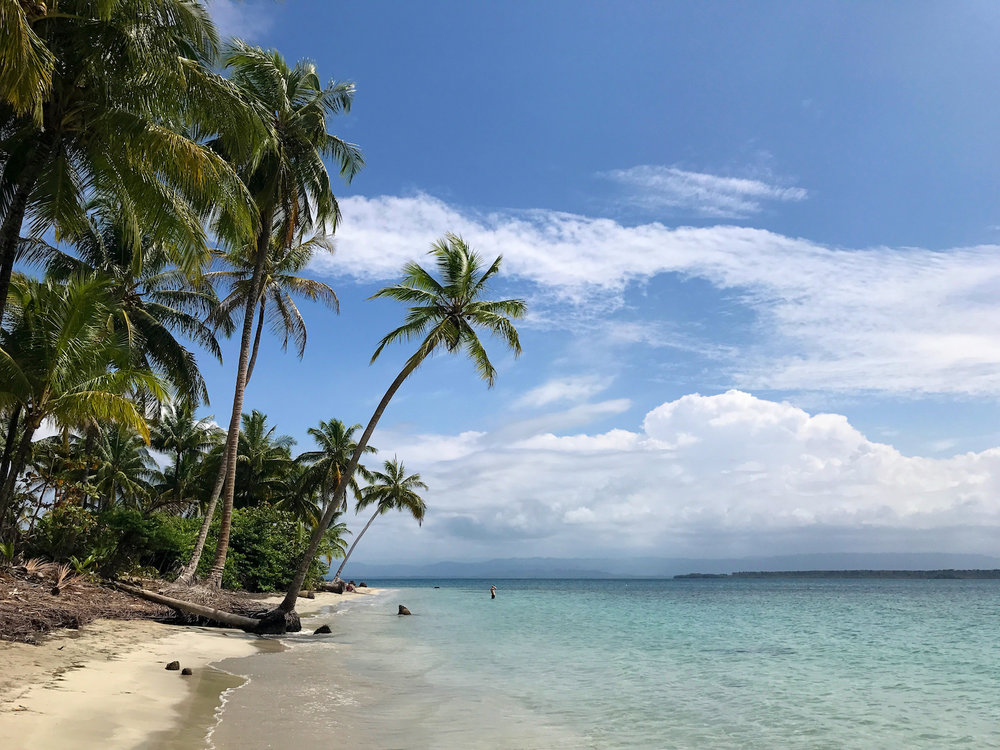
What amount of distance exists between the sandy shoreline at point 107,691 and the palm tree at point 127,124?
17.0 ft

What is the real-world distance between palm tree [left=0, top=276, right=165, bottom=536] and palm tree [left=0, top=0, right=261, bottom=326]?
249 cm

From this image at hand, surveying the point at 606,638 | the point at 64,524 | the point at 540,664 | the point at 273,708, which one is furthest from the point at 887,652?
the point at 64,524

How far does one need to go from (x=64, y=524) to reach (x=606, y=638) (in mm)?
15973

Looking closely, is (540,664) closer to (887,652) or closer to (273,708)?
(273,708)

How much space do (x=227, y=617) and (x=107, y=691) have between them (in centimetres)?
841

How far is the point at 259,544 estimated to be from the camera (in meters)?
27.5

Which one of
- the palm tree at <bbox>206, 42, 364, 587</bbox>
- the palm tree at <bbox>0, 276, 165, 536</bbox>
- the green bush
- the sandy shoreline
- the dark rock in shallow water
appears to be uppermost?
the palm tree at <bbox>206, 42, 364, 587</bbox>

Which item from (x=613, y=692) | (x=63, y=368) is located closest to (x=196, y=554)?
(x=63, y=368)

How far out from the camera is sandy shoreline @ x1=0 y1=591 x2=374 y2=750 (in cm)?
618

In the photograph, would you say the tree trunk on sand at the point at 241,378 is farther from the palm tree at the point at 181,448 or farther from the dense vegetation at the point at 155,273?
the palm tree at the point at 181,448

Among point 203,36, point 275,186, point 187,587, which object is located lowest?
point 187,587

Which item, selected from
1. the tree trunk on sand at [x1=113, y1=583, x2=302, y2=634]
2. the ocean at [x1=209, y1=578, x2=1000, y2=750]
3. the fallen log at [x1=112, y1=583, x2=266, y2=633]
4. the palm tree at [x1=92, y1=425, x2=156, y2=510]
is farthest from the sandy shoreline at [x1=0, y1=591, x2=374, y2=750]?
the palm tree at [x1=92, y1=425, x2=156, y2=510]

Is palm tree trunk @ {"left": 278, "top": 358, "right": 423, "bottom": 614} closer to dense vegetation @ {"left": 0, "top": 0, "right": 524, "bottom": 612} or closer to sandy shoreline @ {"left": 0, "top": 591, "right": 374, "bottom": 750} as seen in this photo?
dense vegetation @ {"left": 0, "top": 0, "right": 524, "bottom": 612}

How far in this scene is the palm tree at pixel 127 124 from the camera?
8.68m
